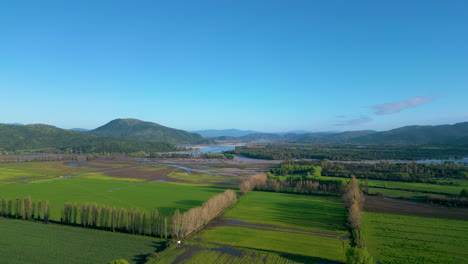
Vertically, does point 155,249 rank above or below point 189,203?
below

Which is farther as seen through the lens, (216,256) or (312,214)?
(312,214)

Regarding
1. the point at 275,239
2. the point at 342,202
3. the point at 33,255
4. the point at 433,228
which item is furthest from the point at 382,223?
the point at 33,255

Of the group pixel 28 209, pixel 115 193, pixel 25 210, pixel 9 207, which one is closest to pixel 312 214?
pixel 115 193

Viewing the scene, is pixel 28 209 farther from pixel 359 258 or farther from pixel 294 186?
pixel 294 186

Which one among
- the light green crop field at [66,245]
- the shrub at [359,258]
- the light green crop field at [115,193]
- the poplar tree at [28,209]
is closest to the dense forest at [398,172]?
the light green crop field at [115,193]

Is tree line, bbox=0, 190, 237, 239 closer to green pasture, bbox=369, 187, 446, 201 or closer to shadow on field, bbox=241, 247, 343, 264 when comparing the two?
shadow on field, bbox=241, 247, 343, 264

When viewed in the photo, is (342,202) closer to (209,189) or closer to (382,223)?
(382,223)
